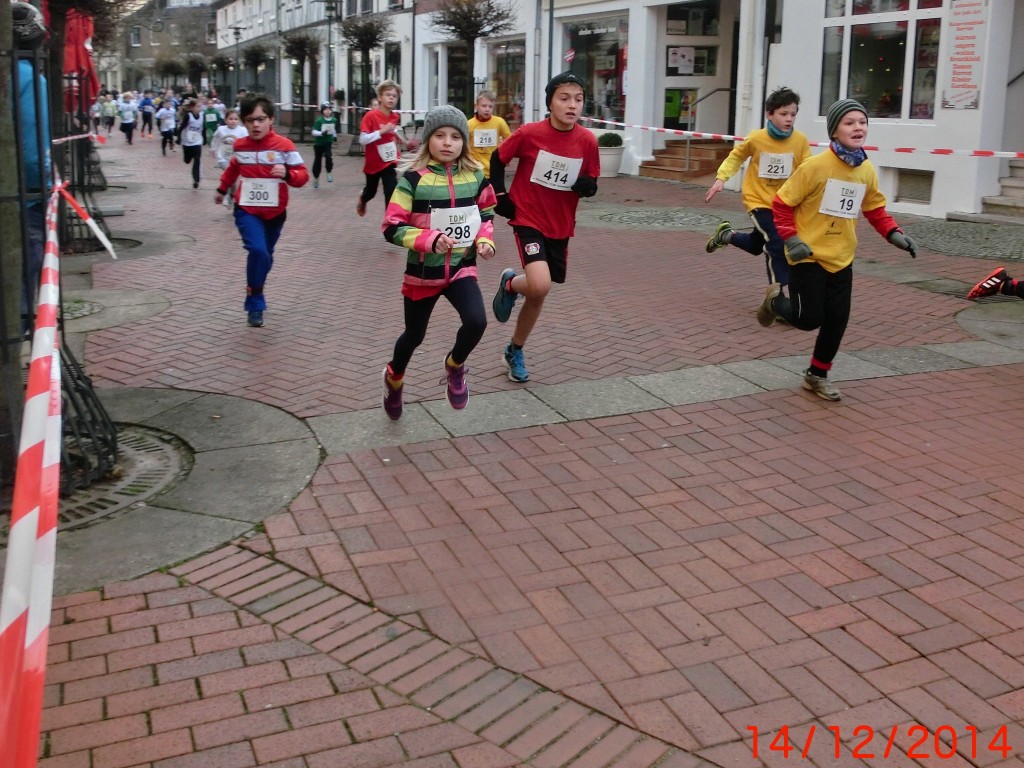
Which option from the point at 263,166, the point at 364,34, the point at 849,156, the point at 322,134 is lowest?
the point at 263,166

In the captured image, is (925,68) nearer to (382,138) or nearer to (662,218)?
(662,218)

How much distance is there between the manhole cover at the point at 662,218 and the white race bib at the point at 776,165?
584 cm

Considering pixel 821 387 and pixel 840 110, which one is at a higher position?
pixel 840 110

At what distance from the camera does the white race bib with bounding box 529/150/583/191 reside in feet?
20.3

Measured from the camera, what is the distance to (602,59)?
2416 cm

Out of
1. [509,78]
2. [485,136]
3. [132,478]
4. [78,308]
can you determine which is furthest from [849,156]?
[509,78]

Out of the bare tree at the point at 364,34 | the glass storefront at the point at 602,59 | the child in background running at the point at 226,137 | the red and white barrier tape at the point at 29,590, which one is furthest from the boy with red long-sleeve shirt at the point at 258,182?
the bare tree at the point at 364,34

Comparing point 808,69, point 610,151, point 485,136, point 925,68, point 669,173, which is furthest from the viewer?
point 610,151

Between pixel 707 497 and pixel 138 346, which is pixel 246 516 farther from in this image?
pixel 138 346

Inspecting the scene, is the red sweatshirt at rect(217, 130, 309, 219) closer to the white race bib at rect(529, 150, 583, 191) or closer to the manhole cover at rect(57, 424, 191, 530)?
the white race bib at rect(529, 150, 583, 191)

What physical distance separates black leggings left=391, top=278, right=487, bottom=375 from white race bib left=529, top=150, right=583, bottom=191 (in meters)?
1.06

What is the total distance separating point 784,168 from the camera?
26.6 feet

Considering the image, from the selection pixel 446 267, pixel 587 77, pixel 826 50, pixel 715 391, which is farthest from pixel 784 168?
pixel 587 77

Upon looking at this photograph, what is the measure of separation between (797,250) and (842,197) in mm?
458
